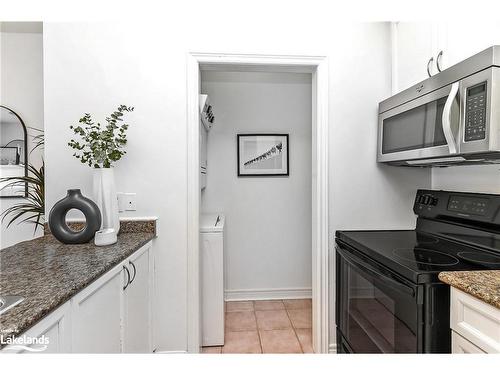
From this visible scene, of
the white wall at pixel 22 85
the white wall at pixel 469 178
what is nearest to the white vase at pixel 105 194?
the white wall at pixel 22 85

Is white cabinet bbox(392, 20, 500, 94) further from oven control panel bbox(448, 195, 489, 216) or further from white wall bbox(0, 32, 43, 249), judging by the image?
white wall bbox(0, 32, 43, 249)

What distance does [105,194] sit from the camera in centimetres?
155

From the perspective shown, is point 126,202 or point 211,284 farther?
point 211,284

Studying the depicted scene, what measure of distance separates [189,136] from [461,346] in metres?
1.60

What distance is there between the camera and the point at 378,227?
75.0 inches

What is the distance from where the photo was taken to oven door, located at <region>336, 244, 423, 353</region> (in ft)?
3.58

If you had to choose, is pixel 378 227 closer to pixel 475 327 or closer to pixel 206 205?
→ pixel 475 327

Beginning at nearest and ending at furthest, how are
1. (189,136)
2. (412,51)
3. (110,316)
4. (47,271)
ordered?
(47,271)
(110,316)
(412,51)
(189,136)

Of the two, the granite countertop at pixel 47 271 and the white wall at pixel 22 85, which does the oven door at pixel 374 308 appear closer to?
the granite countertop at pixel 47 271

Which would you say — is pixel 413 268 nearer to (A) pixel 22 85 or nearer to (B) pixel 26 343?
(B) pixel 26 343

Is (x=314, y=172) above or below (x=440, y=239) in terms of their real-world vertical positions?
above

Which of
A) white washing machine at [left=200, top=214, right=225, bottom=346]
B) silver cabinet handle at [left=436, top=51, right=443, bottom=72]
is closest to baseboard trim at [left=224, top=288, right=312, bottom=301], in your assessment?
white washing machine at [left=200, top=214, right=225, bottom=346]

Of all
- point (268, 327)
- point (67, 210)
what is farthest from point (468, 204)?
point (67, 210)
